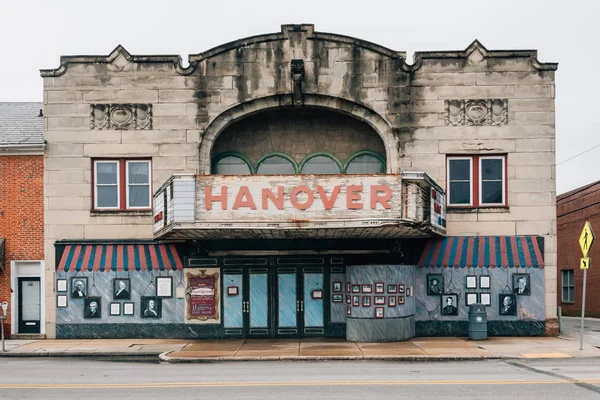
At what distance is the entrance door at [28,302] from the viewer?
2419 centimetres

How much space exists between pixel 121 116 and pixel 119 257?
4547 mm

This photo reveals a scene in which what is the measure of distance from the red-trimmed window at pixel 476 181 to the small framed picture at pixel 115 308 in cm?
1108

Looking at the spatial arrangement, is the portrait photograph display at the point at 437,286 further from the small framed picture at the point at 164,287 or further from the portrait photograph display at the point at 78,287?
the portrait photograph display at the point at 78,287

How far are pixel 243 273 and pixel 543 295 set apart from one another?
31.3 feet

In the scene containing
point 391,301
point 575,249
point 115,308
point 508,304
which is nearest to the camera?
point 391,301

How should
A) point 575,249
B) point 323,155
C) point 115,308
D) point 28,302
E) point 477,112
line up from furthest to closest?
point 575,249 < point 323,155 < point 28,302 < point 477,112 < point 115,308

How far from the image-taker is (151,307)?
23.7m

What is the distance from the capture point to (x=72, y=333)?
23.8 metres

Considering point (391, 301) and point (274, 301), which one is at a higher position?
point (391, 301)

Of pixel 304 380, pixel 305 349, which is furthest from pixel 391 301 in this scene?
pixel 304 380

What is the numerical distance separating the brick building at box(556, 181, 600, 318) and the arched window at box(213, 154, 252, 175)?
1784 cm

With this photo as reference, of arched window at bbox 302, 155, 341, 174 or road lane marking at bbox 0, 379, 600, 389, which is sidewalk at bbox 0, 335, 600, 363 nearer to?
road lane marking at bbox 0, 379, 600, 389

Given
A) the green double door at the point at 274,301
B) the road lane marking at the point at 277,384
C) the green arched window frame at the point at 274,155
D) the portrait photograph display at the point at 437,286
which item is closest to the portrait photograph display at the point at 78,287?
the green double door at the point at 274,301

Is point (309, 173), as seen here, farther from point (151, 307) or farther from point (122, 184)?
point (151, 307)
